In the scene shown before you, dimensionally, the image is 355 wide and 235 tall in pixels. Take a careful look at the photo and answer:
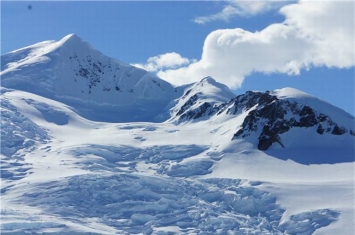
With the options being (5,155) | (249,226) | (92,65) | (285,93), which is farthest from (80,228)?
(92,65)

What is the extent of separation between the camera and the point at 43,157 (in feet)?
237

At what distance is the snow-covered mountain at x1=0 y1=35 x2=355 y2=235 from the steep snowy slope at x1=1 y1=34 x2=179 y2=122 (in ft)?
14.8

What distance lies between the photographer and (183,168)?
66500 mm

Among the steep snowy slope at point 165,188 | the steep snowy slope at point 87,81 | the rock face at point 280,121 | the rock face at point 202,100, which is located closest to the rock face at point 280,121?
the rock face at point 280,121

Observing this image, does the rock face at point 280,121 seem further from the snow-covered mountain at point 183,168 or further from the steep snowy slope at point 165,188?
the steep snowy slope at point 165,188

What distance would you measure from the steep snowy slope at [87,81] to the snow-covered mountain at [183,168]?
4511 millimetres

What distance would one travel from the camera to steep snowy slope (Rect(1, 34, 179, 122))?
12019 centimetres

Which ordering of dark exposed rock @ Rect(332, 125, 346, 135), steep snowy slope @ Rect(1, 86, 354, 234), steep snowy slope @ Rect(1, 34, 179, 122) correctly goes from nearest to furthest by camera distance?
steep snowy slope @ Rect(1, 86, 354, 234)
dark exposed rock @ Rect(332, 125, 346, 135)
steep snowy slope @ Rect(1, 34, 179, 122)

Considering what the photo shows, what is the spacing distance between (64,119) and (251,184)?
157 ft

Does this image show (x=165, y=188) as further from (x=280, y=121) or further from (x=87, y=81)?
(x=87, y=81)

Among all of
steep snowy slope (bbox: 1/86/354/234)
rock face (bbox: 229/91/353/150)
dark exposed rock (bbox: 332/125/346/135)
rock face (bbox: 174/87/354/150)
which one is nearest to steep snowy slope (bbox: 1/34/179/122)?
steep snowy slope (bbox: 1/86/354/234)

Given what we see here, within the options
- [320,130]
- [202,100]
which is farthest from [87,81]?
[320,130]

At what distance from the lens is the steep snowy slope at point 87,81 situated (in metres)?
120

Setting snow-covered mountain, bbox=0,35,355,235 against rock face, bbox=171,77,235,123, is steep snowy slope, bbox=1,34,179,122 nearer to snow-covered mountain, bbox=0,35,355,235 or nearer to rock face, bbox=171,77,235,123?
snow-covered mountain, bbox=0,35,355,235
